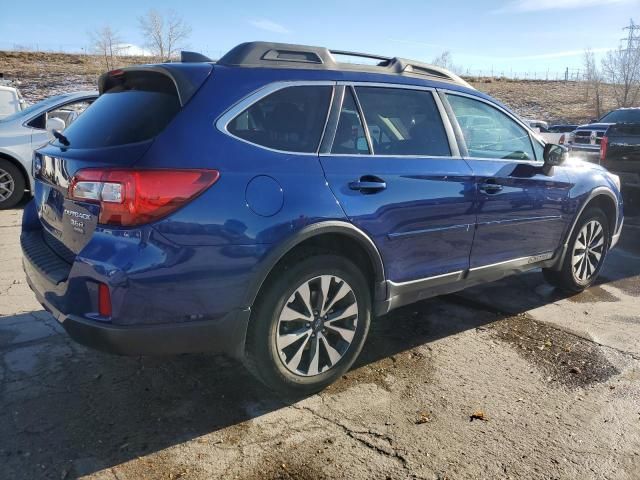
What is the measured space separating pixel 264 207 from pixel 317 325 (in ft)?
2.61

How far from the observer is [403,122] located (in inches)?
142

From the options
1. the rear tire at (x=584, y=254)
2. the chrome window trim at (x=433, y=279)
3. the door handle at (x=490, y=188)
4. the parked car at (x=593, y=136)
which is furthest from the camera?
the parked car at (x=593, y=136)

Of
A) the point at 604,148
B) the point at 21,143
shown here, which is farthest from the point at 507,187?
the point at 21,143

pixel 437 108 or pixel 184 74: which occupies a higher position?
pixel 184 74

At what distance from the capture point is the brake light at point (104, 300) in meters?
2.48

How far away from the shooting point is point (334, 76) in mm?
3262

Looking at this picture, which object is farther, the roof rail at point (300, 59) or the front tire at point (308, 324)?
the roof rail at point (300, 59)

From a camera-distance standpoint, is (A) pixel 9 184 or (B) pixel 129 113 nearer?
(B) pixel 129 113

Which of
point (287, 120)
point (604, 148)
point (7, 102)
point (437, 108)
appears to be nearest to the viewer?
point (287, 120)

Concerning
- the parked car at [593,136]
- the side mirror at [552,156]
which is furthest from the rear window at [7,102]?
the parked car at [593,136]

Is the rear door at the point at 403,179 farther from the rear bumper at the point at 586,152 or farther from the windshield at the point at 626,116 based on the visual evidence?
the windshield at the point at 626,116

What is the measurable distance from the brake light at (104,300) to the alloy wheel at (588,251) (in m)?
4.12

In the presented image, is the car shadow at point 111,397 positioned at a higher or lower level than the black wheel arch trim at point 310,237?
lower

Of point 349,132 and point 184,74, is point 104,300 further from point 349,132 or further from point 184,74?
point 349,132
